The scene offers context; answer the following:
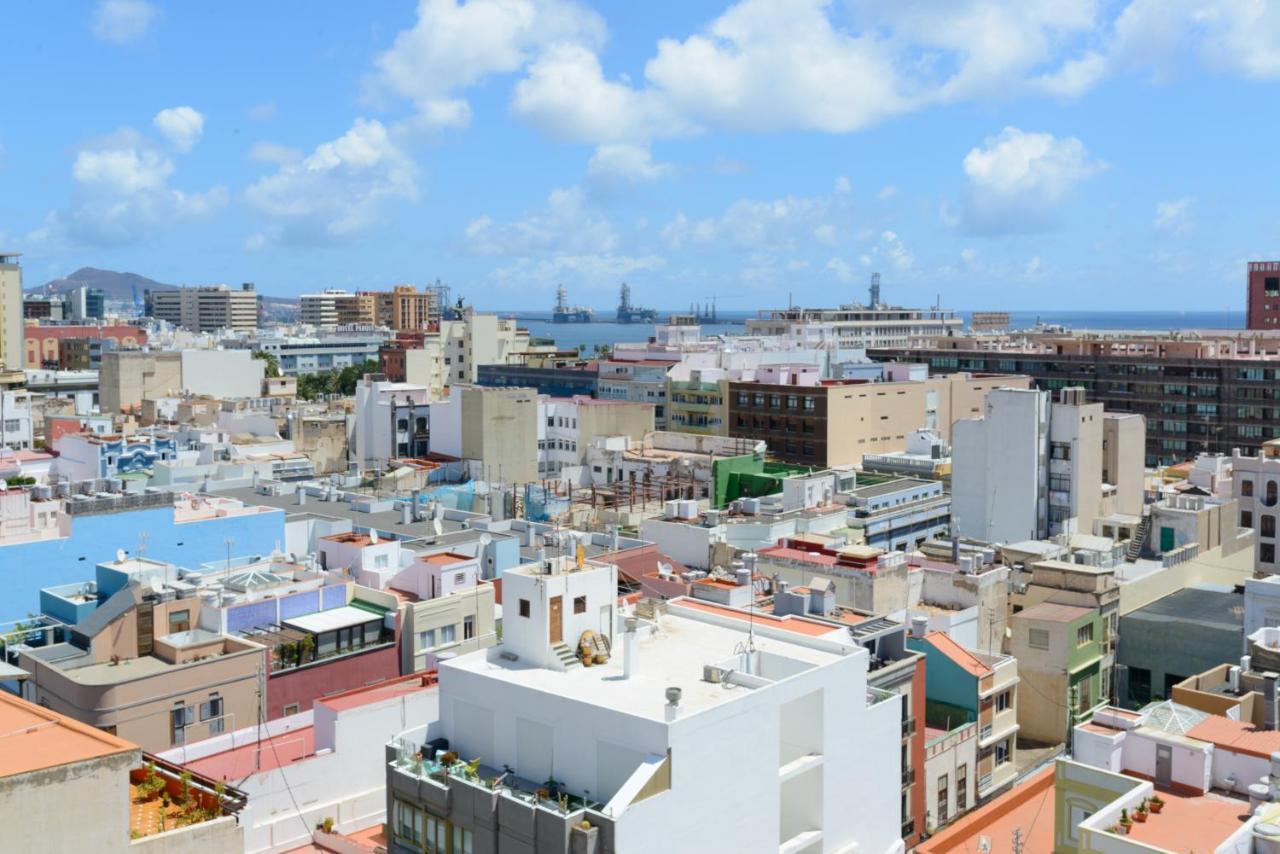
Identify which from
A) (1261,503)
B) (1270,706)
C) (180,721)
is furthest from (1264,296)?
(180,721)

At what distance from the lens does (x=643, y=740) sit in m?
21.8

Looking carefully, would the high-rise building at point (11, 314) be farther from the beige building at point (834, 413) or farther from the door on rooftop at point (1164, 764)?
the door on rooftop at point (1164, 764)

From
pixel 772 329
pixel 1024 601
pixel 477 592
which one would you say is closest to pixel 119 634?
pixel 477 592

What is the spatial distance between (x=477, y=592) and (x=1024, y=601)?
17.9 m

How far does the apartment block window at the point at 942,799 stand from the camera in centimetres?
3319

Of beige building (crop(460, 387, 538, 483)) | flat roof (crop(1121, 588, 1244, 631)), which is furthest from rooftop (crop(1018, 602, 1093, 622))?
beige building (crop(460, 387, 538, 483))

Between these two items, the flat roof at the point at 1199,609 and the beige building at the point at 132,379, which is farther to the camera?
the beige building at the point at 132,379

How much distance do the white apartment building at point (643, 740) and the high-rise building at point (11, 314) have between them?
130 m

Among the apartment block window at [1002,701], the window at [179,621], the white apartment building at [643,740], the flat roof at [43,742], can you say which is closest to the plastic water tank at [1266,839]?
the white apartment building at [643,740]

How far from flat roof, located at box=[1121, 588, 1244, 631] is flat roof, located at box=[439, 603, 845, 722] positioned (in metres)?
19.1

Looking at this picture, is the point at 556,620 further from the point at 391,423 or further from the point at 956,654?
the point at 391,423

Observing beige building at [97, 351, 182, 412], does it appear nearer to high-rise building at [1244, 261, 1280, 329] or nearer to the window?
the window

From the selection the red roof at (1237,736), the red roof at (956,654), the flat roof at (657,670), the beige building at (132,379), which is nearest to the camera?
the red roof at (1237,736)

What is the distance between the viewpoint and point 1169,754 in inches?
923
